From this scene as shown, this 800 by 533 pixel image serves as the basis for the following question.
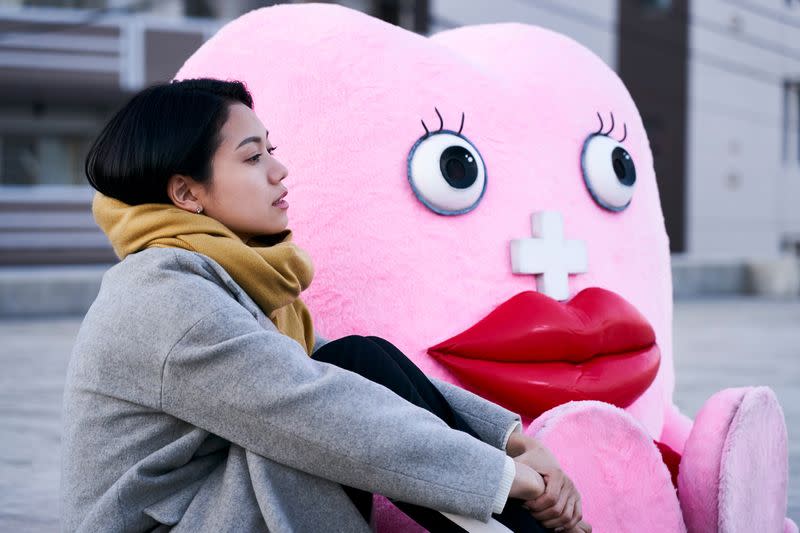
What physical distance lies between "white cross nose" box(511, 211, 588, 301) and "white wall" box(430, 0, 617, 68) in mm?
10061

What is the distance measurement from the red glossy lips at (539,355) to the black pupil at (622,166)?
0.34m

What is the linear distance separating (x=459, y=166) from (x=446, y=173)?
3cm

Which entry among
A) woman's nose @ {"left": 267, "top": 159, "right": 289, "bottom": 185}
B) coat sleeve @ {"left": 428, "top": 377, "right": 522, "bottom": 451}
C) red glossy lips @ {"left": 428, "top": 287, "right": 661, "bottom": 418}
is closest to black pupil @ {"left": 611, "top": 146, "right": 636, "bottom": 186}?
red glossy lips @ {"left": 428, "top": 287, "right": 661, "bottom": 418}

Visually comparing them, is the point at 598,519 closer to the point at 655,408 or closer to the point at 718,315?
the point at 655,408

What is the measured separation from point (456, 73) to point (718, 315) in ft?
26.1

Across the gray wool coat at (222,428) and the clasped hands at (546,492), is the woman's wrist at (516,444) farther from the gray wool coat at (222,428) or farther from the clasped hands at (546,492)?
the gray wool coat at (222,428)

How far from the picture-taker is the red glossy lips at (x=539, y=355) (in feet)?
6.03

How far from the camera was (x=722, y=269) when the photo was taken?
12.2 m

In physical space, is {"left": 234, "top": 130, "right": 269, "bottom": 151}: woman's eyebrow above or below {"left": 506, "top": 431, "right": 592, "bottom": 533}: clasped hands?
above

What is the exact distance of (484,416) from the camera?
5.23 ft

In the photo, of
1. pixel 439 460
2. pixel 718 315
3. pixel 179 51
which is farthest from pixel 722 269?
pixel 439 460

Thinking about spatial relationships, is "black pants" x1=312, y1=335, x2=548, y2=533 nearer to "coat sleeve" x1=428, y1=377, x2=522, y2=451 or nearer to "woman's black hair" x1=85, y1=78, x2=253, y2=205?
"coat sleeve" x1=428, y1=377, x2=522, y2=451

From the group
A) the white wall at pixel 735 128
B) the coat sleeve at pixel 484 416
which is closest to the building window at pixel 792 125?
the white wall at pixel 735 128

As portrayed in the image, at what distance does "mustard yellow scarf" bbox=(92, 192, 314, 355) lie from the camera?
4.60 ft
